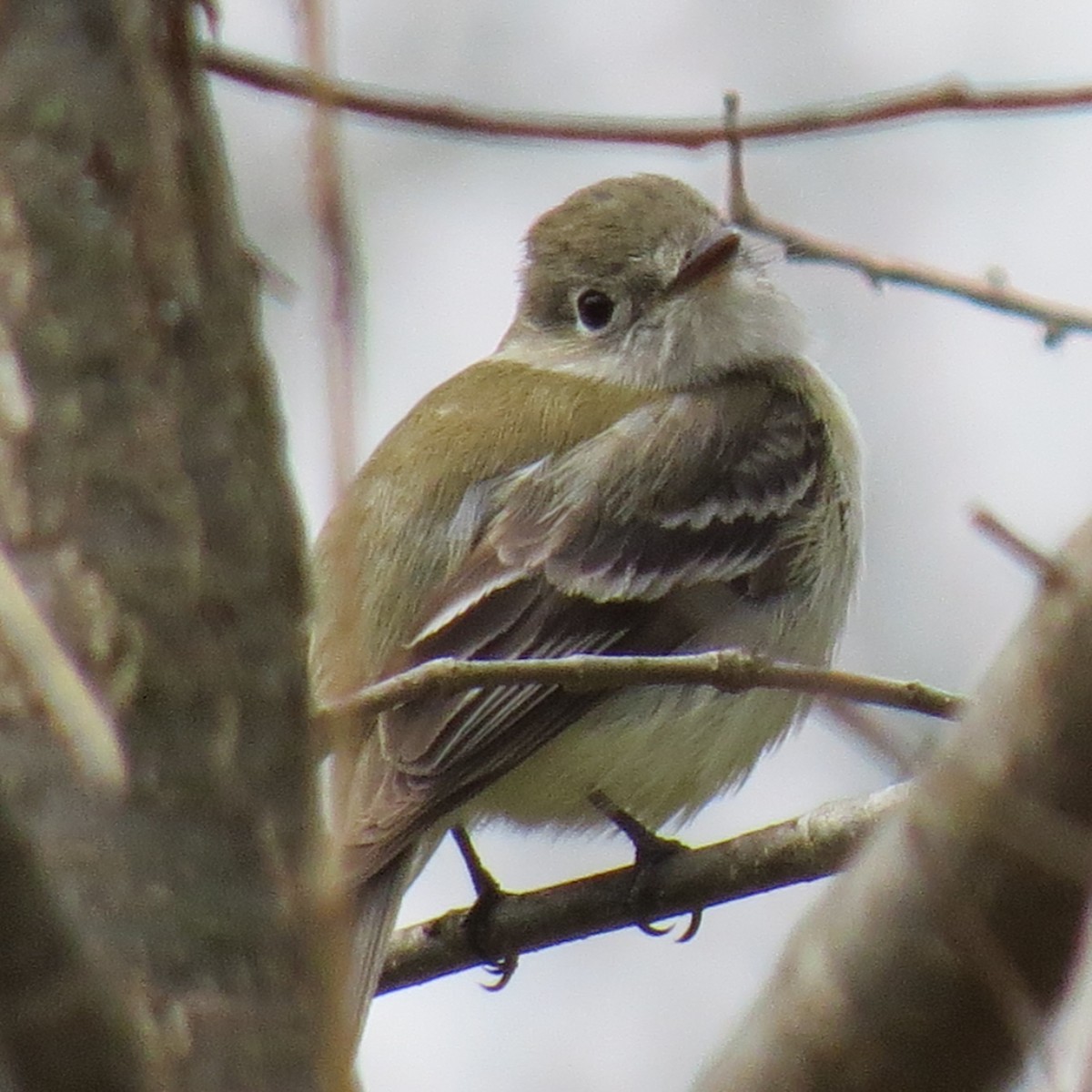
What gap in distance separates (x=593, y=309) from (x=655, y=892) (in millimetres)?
2361

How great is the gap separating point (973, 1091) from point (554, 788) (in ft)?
11.4

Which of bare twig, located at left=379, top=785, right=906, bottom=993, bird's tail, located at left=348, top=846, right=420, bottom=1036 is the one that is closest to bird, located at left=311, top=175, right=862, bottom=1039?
bird's tail, located at left=348, top=846, right=420, bottom=1036

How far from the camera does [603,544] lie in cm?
501

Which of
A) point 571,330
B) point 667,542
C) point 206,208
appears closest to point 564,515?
point 667,542

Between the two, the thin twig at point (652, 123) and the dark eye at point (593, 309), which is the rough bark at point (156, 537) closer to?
the thin twig at point (652, 123)

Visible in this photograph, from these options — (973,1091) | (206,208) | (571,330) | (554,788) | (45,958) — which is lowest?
(554,788)

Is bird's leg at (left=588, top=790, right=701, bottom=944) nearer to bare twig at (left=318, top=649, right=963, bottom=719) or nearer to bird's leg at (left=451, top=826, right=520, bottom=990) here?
bird's leg at (left=451, top=826, right=520, bottom=990)

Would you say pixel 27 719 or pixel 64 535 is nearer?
pixel 27 719

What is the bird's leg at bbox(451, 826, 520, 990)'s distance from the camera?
466cm

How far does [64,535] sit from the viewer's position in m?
1.58

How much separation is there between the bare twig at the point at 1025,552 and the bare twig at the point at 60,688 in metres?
0.73

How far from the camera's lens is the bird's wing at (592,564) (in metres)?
4.46

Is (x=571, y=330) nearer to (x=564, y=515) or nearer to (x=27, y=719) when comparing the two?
(x=564, y=515)

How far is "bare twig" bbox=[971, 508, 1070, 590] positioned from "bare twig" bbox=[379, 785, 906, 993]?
186 cm
